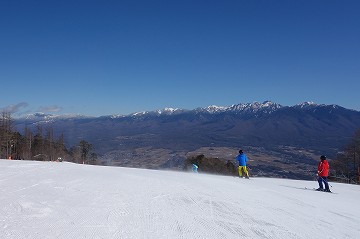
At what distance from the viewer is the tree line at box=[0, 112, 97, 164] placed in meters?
68.0

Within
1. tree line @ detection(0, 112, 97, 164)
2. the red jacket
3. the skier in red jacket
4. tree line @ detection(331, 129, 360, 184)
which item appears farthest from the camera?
tree line @ detection(0, 112, 97, 164)

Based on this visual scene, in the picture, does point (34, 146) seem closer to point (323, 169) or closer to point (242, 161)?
point (242, 161)

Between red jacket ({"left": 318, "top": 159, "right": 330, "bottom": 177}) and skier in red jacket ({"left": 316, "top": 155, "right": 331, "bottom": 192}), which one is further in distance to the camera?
red jacket ({"left": 318, "top": 159, "right": 330, "bottom": 177})

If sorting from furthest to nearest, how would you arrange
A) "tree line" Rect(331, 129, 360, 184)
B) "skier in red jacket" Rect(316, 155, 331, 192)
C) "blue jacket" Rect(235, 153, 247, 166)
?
"tree line" Rect(331, 129, 360, 184) → "blue jacket" Rect(235, 153, 247, 166) → "skier in red jacket" Rect(316, 155, 331, 192)

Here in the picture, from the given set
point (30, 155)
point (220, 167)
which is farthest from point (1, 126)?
point (220, 167)

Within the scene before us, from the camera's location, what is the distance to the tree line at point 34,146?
68.0 meters

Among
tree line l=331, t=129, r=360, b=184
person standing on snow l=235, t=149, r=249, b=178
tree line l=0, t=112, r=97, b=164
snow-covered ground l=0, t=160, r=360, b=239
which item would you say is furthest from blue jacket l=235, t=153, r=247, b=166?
tree line l=0, t=112, r=97, b=164

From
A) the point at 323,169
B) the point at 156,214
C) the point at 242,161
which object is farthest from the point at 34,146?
the point at 156,214

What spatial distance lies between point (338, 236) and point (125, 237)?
4.45 metres

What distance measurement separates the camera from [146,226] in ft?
22.3

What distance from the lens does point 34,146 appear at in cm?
8294

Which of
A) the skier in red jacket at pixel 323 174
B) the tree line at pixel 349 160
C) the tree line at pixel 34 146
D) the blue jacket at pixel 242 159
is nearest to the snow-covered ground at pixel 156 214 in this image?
the skier in red jacket at pixel 323 174

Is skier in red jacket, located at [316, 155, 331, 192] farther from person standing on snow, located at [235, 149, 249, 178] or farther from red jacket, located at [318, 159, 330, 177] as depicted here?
person standing on snow, located at [235, 149, 249, 178]

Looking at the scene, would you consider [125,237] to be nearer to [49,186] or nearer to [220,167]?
[49,186]
